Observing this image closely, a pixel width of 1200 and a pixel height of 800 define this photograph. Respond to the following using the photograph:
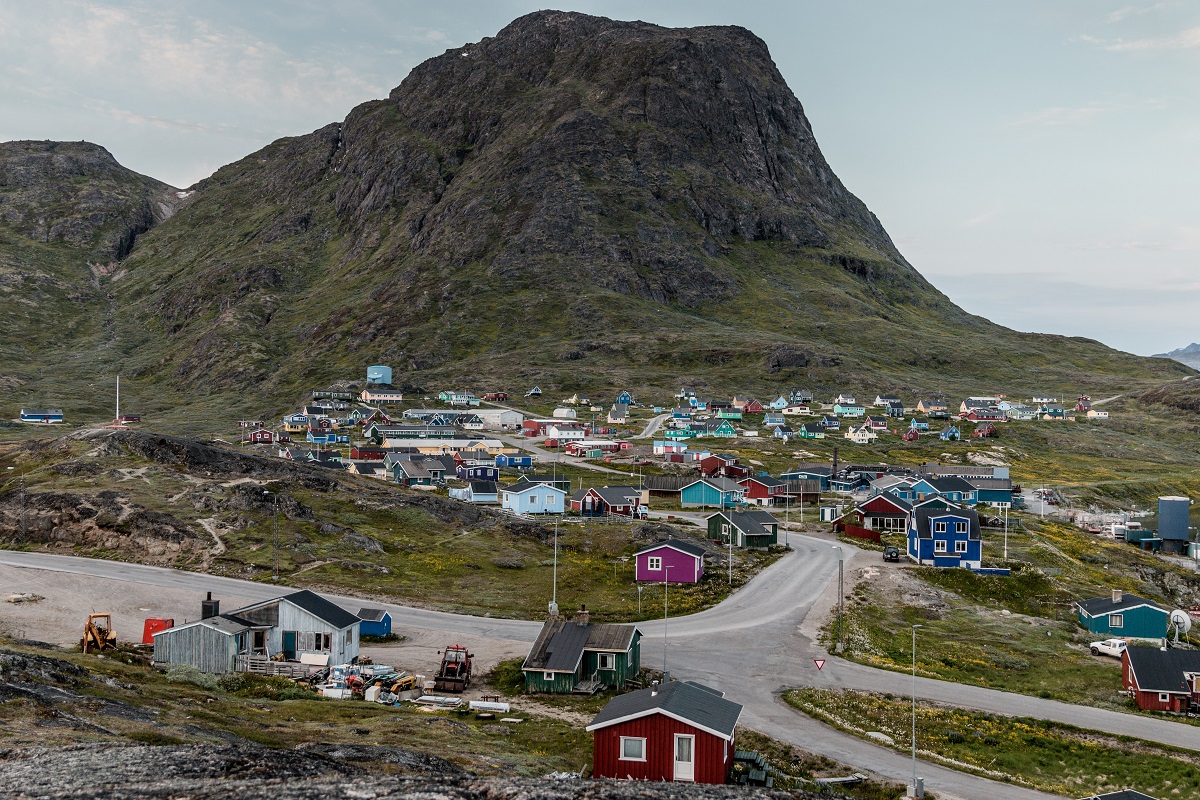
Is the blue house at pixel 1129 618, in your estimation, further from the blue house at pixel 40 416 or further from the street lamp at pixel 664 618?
the blue house at pixel 40 416

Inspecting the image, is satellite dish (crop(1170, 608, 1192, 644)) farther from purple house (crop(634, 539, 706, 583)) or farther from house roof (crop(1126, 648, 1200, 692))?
purple house (crop(634, 539, 706, 583))

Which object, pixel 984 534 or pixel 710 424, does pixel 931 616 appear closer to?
pixel 984 534

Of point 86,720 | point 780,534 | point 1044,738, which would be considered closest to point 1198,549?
point 780,534

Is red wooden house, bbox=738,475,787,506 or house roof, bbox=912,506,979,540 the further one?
red wooden house, bbox=738,475,787,506

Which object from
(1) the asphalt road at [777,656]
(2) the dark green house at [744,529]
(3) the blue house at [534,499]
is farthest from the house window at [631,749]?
(3) the blue house at [534,499]

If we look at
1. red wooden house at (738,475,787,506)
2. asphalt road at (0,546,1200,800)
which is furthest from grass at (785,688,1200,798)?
red wooden house at (738,475,787,506)
